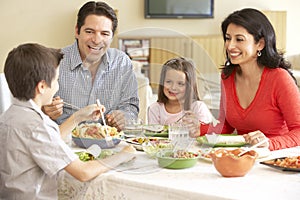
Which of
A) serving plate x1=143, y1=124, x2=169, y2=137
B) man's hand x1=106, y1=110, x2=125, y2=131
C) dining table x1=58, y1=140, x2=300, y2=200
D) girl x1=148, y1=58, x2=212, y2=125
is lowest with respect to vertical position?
dining table x1=58, y1=140, x2=300, y2=200

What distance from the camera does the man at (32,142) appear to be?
158 cm

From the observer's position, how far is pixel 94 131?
1.87 m

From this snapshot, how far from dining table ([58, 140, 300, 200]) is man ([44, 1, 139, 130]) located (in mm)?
330

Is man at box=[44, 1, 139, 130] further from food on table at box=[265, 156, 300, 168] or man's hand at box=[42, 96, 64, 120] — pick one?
food on table at box=[265, 156, 300, 168]

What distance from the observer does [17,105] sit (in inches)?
64.8

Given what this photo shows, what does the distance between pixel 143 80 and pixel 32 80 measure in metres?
0.53

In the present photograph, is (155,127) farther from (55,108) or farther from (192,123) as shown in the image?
(55,108)

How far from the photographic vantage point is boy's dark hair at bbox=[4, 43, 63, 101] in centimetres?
162

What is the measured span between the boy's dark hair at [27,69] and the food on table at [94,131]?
0.95 feet

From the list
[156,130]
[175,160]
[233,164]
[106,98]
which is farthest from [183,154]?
[106,98]

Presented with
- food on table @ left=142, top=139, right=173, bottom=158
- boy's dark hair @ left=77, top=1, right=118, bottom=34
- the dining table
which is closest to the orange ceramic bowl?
the dining table

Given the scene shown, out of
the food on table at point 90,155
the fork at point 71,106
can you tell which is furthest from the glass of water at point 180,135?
the fork at point 71,106

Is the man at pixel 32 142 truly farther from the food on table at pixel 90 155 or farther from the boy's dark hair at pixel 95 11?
the boy's dark hair at pixel 95 11

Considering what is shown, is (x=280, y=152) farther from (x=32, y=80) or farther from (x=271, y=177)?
(x=32, y=80)
